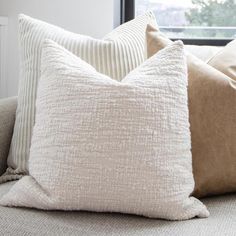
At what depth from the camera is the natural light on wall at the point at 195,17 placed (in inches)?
83.1

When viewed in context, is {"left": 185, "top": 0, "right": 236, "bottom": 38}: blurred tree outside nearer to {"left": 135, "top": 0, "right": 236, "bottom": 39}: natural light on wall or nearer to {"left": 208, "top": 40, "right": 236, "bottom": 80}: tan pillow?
{"left": 135, "top": 0, "right": 236, "bottom": 39}: natural light on wall

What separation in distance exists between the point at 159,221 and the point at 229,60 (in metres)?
0.53

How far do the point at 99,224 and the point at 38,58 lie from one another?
0.58 metres

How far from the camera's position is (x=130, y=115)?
103 centimetres

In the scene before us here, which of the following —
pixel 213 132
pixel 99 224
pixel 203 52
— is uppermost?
pixel 203 52

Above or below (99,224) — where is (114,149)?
above

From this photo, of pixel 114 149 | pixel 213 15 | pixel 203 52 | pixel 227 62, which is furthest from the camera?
pixel 213 15

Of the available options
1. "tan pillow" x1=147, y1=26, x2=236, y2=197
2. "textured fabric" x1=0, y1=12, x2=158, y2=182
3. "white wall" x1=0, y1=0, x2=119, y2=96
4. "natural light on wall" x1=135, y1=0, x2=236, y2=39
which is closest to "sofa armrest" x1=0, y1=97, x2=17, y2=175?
"textured fabric" x1=0, y1=12, x2=158, y2=182

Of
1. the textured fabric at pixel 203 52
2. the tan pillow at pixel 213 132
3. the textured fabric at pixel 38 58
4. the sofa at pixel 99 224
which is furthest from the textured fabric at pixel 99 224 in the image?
the textured fabric at pixel 203 52

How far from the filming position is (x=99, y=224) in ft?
3.34

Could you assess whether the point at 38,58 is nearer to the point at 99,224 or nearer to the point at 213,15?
the point at 99,224

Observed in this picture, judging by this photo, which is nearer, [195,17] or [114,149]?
[114,149]

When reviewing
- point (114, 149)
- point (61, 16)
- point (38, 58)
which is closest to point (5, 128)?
point (38, 58)

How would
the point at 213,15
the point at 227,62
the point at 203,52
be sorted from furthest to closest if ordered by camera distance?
the point at 213,15
the point at 203,52
the point at 227,62
